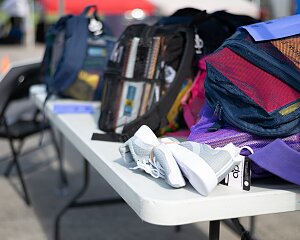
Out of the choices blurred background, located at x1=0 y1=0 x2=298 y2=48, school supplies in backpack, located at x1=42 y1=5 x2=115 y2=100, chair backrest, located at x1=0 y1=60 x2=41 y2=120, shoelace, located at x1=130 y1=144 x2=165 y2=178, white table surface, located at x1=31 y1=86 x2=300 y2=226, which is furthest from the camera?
blurred background, located at x1=0 y1=0 x2=298 y2=48

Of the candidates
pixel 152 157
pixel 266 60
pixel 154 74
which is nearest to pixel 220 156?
pixel 152 157

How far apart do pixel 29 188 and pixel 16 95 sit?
2.30ft

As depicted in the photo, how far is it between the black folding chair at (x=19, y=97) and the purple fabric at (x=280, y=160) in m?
1.95

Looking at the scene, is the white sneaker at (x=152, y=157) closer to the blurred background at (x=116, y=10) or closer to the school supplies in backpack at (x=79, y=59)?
the blurred background at (x=116, y=10)

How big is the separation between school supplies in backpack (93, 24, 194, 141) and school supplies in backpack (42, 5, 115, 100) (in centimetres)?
59

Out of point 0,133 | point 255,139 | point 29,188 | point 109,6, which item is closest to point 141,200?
point 255,139

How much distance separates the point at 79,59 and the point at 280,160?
152 cm

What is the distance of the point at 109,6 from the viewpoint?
34.3ft

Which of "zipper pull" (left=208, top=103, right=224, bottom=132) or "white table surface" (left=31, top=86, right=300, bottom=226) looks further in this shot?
"zipper pull" (left=208, top=103, right=224, bottom=132)

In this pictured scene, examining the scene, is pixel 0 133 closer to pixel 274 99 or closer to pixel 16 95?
pixel 16 95

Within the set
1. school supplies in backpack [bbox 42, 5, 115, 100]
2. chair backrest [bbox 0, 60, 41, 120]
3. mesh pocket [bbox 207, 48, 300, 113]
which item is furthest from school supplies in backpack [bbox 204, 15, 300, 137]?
chair backrest [bbox 0, 60, 41, 120]

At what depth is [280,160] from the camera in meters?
1.37

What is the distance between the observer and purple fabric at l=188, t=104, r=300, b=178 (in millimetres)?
1434

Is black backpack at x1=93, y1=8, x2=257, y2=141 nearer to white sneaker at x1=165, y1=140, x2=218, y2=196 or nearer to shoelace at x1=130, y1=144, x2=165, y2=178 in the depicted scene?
shoelace at x1=130, y1=144, x2=165, y2=178
